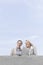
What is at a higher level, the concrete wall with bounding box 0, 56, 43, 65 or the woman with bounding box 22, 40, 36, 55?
the woman with bounding box 22, 40, 36, 55

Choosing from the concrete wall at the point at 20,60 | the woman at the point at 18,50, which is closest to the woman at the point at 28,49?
the woman at the point at 18,50

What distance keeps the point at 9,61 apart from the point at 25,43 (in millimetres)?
800

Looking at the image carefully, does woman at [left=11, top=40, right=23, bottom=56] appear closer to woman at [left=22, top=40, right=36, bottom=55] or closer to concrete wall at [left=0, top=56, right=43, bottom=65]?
woman at [left=22, top=40, right=36, bottom=55]

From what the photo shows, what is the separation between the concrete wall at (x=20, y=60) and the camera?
12.5 feet

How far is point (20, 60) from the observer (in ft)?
12.6

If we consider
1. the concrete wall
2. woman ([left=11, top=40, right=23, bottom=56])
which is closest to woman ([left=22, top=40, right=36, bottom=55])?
woman ([left=11, top=40, right=23, bottom=56])

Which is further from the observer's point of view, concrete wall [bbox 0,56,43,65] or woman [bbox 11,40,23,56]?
woman [bbox 11,40,23,56]

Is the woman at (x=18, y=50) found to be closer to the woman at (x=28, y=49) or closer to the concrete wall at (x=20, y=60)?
the woman at (x=28, y=49)

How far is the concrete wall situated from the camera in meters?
3.82

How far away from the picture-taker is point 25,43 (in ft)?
14.3

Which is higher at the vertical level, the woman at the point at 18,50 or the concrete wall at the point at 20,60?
the woman at the point at 18,50

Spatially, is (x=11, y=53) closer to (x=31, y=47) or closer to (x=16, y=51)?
(x=16, y=51)

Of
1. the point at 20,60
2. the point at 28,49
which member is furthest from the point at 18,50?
the point at 20,60

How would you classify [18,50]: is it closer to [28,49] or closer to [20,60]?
[28,49]
